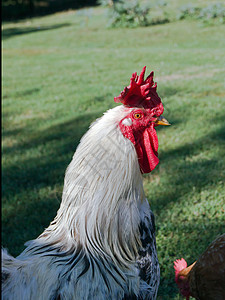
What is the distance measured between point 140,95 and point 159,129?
3.95 m

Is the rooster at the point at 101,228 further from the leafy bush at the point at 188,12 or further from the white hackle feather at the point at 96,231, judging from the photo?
the leafy bush at the point at 188,12

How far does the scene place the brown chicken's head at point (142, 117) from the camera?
7.50 feet

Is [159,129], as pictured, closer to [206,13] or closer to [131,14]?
[206,13]

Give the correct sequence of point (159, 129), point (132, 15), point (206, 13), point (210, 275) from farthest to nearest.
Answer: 1. point (132, 15)
2. point (206, 13)
3. point (159, 129)
4. point (210, 275)

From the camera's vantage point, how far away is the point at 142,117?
2359 mm

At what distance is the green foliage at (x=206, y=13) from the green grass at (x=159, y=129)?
1.46ft

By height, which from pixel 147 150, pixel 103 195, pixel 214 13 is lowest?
pixel 103 195

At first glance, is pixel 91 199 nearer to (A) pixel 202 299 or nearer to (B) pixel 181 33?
(A) pixel 202 299

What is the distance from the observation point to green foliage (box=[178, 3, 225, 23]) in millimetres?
12229

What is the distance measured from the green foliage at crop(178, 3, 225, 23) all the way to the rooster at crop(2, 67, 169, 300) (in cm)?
1069

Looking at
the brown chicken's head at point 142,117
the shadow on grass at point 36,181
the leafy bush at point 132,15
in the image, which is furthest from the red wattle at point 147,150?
the leafy bush at point 132,15

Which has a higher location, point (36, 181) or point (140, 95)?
point (140, 95)

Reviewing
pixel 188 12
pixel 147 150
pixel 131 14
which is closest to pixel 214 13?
pixel 188 12

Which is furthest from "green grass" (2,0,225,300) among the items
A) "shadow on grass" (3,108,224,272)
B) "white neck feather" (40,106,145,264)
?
"white neck feather" (40,106,145,264)
